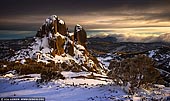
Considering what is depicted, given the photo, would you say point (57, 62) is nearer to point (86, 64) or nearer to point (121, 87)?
point (86, 64)

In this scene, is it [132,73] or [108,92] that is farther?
[132,73]

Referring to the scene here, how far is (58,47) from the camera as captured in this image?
16750 centimetres

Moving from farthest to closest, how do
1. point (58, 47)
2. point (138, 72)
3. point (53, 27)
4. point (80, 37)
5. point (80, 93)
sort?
point (80, 37) → point (53, 27) → point (58, 47) → point (138, 72) → point (80, 93)

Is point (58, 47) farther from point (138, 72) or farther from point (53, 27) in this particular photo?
point (138, 72)

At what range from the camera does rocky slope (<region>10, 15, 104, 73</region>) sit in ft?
528

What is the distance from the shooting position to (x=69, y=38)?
177 metres

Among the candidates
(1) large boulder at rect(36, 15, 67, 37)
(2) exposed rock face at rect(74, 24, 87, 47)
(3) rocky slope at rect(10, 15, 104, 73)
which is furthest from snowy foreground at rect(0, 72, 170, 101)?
(2) exposed rock face at rect(74, 24, 87, 47)

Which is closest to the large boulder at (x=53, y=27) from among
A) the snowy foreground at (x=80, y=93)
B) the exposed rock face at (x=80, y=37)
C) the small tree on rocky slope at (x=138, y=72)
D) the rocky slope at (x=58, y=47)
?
the rocky slope at (x=58, y=47)

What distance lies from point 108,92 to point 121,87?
6.52ft

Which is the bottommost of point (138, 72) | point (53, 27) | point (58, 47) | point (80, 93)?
point (58, 47)

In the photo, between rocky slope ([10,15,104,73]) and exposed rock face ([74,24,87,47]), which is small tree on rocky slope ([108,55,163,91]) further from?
exposed rock face ([74,24,87,47])

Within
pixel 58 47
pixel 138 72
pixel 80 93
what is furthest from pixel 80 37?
pixel 80 93

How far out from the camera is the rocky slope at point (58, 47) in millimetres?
160875

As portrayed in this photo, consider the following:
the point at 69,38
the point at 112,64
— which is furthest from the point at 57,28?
the point at 112,64
